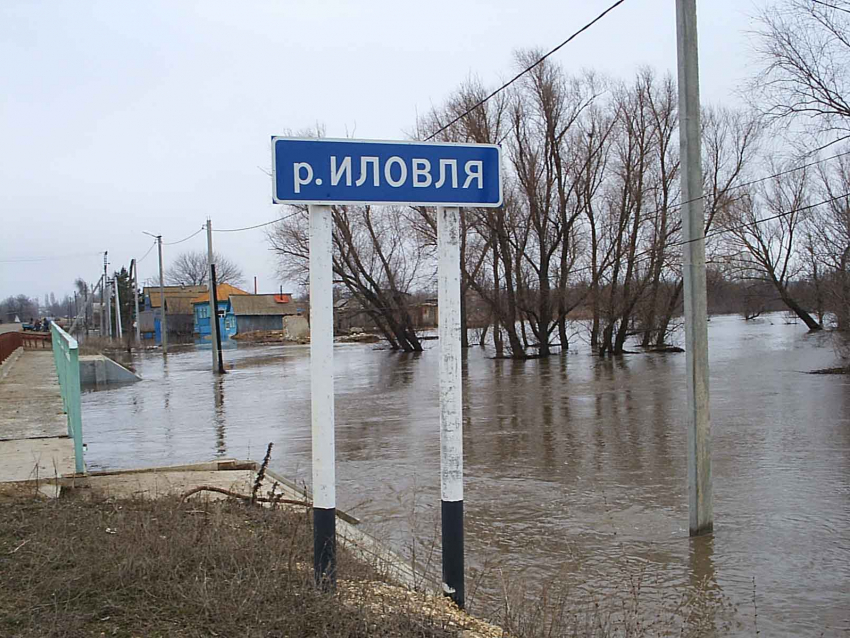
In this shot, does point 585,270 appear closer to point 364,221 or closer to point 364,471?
point 364,221

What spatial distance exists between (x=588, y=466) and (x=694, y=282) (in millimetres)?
4477

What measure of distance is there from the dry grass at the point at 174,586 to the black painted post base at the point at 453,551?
9.2 inches

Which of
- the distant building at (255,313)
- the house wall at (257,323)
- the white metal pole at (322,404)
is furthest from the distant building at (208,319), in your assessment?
the white metal pole at (322,404)

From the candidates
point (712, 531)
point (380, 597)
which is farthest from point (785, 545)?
point (380, 597)

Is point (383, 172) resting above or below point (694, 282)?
above

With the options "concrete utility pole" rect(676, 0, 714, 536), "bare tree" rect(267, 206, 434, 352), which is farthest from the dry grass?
"bare tree" rect(267, 206, 434, 352)

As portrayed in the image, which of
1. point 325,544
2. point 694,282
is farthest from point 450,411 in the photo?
point 694,282

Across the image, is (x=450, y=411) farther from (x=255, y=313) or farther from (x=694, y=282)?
(x=255, y=313)

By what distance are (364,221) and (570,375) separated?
19.5 meters

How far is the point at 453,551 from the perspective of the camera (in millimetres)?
4324

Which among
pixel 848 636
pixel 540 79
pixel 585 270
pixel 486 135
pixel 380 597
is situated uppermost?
pixel 540 79

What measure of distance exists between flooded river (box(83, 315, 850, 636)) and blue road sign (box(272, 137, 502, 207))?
250 cm

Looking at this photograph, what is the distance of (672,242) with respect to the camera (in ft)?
123

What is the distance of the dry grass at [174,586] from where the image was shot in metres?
3.67
